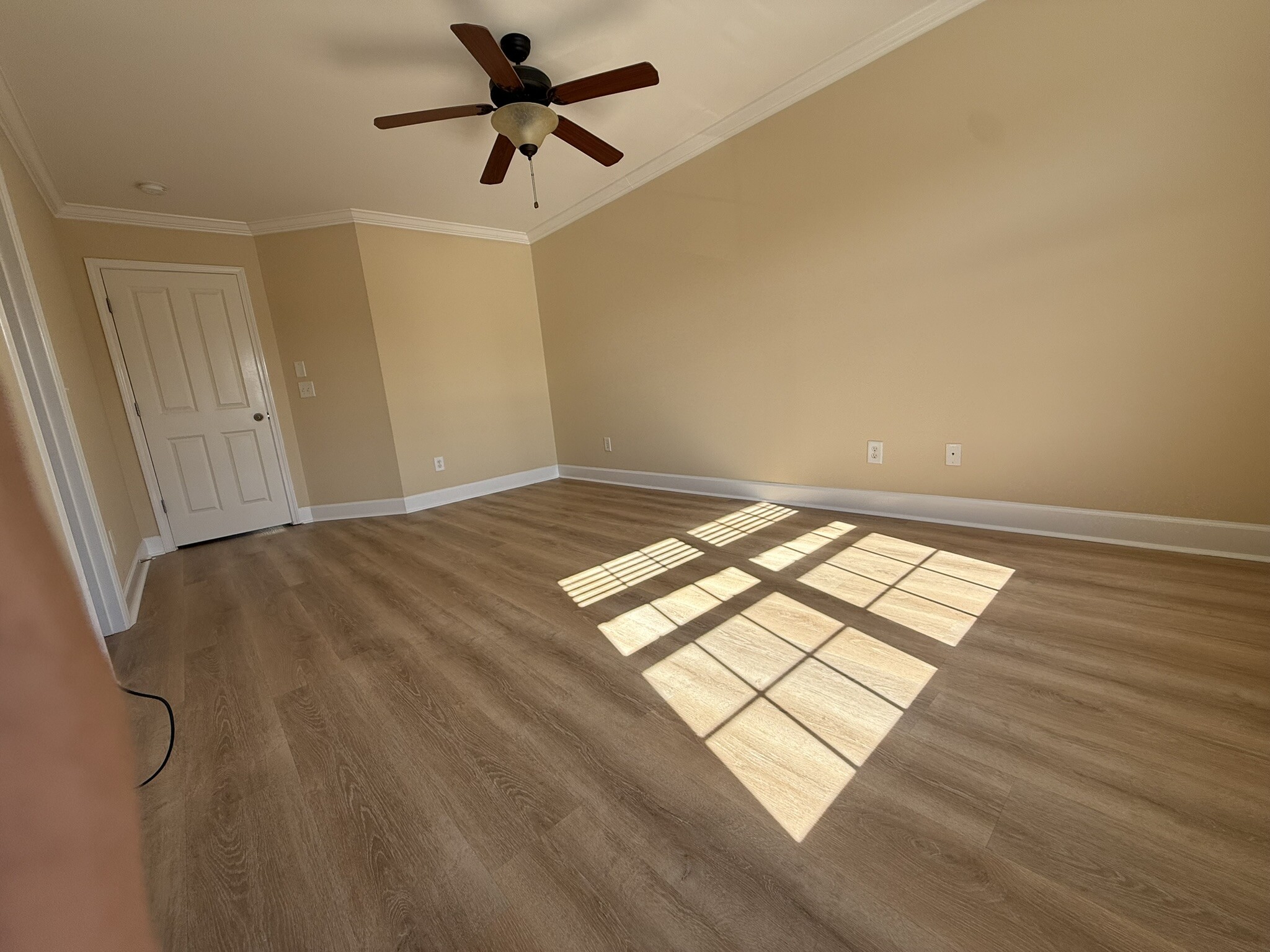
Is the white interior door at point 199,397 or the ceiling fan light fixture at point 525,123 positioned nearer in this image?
the ceiling fan light fixture at point 525,123

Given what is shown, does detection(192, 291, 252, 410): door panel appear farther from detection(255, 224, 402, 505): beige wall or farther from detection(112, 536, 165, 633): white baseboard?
detection(112, 536, 165, 633): white baseboard

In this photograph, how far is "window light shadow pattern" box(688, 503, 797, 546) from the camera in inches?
108

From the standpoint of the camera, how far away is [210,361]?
11.8ft

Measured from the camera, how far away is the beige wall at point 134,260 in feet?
10.3

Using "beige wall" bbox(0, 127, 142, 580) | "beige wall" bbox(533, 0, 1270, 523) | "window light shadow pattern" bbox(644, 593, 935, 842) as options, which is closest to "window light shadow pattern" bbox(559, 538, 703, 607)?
"window light shadow pattern" bbox(644, 593, 935, 842)

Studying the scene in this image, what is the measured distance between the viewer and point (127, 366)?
332 centimetres

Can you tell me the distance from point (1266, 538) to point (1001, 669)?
55.1 inches

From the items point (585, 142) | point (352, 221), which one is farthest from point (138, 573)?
point (585, 142)

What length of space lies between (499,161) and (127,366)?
9.52ft

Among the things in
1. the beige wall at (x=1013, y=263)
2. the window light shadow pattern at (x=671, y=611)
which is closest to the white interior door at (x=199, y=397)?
the beige wall at (x=1013, y=263)

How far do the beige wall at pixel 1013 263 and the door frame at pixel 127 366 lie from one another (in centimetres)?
314

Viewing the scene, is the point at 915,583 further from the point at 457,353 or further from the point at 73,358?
the point at 73,358

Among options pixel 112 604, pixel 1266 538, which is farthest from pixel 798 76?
pixel 112 604

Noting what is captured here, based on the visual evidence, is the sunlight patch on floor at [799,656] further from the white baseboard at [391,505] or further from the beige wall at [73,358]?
the beige wall at [73,358]
